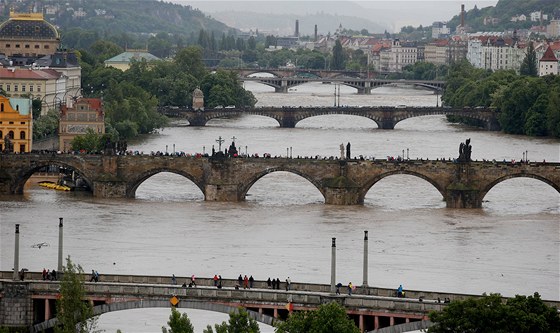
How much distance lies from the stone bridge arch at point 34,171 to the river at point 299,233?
595 millimetres

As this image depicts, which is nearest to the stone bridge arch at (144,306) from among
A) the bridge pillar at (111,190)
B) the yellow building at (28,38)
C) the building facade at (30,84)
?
the bridge pillar at (111,190)

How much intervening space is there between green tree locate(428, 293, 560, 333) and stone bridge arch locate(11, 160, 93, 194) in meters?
38.4

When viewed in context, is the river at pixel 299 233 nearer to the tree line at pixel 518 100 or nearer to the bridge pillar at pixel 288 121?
the tree line at pixel 518 100

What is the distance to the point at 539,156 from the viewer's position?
299 ft

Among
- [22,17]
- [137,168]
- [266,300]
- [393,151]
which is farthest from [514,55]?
[266,300]

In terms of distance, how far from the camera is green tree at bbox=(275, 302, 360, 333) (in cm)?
3919

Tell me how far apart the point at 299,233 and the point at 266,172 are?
36.2 feet

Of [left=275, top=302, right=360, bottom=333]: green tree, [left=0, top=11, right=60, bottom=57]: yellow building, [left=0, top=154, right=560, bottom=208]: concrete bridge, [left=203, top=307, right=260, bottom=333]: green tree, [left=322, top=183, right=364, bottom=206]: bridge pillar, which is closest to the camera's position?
[left=275, top=302, right=360, bottom=333]: green tree

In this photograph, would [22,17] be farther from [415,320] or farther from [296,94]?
[415,320]

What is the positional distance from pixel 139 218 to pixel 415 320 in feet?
90.5

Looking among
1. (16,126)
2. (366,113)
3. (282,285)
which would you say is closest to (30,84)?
(366,113)

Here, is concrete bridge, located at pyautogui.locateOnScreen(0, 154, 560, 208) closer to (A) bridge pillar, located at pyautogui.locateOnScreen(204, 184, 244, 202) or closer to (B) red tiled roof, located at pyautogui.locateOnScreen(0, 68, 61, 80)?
(A) bridge pillar, located at pyautogui.locateOnScreen(204, 184, 244, 202)

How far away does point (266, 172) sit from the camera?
7531cm

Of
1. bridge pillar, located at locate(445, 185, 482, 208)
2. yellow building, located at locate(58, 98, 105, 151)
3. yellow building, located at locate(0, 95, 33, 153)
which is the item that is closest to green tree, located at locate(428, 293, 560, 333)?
bridge pillar, located at locate(445, 185, 482, 208)
